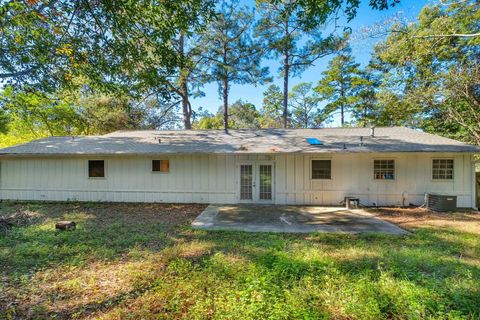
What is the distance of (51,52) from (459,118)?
841 inches

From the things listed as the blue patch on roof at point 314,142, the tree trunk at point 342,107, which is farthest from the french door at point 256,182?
the tree trunk at point 342,107

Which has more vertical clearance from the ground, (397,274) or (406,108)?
(406,108)

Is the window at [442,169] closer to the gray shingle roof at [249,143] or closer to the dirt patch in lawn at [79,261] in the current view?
the gray shingle roof at [249,143]

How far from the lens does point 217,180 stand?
34.8ft

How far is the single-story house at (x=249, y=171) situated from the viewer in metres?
9.84

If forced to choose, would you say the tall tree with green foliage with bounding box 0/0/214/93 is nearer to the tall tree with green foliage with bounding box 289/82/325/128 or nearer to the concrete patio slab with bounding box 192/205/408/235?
the concrete patio slab with bounding box 192/205/408/235

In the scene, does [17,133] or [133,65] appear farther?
[17,133]

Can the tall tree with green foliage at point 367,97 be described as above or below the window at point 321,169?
above

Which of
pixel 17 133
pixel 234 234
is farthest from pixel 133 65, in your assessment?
pixel 17 133

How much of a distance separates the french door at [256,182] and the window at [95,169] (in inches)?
253

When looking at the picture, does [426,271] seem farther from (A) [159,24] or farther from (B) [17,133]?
(B) [17,133]

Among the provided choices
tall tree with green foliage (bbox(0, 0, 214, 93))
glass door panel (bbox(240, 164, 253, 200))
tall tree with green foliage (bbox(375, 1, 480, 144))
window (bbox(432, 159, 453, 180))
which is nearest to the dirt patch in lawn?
glass door panel (bbox(240, 164, 253, 200))

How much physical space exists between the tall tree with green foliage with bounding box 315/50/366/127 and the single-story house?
38.4 ft

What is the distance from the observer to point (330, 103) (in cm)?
2383
